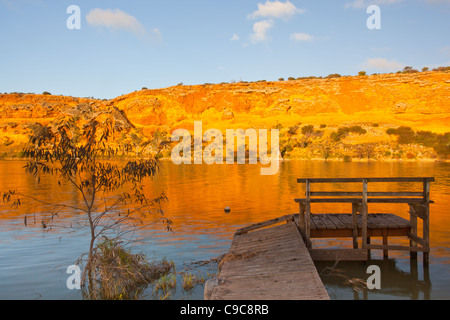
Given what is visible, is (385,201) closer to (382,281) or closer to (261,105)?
(382,281)

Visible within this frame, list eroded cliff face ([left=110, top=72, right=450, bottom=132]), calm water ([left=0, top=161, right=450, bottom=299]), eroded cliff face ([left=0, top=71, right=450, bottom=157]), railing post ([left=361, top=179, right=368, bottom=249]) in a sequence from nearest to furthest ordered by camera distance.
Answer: calm water ([left=0, top=161, right=450, bottom=299]) < railing post ([left=361, top=179, right=368, bottom=249]) < eroded cliff face ([left=0, top=71, right=450, bottom=157]) < eroded cliff face ([left=110, top=72, right=450, bottom=132])

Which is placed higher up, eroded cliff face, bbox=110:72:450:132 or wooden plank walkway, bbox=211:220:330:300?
eroded cliff face, bbox=110:72:450:132

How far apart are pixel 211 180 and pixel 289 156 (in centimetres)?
3081

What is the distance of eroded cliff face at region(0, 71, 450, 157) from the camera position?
7831cm

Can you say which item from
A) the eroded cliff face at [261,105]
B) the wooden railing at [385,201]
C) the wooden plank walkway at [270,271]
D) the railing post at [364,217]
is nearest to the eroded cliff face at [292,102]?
the eroded cliff face at [261,105]

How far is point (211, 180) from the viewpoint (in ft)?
106

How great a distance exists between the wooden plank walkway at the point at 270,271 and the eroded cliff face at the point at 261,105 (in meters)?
64.4

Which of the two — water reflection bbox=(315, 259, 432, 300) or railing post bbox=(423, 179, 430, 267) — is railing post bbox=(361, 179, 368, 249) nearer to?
water reflection bbox=(315, 259, 432, 300)

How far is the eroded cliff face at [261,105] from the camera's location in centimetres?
7831

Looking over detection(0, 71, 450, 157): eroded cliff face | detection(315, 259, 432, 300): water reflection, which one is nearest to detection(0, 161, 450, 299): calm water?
detection(315, 259, 432, 300): water reflection

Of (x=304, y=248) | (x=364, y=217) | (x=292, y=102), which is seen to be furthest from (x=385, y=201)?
(x=292, y=102)

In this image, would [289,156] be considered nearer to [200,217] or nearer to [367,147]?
[367,147]

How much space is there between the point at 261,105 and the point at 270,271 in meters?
83.6

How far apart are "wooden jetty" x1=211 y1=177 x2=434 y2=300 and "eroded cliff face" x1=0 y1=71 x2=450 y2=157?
63.3m
